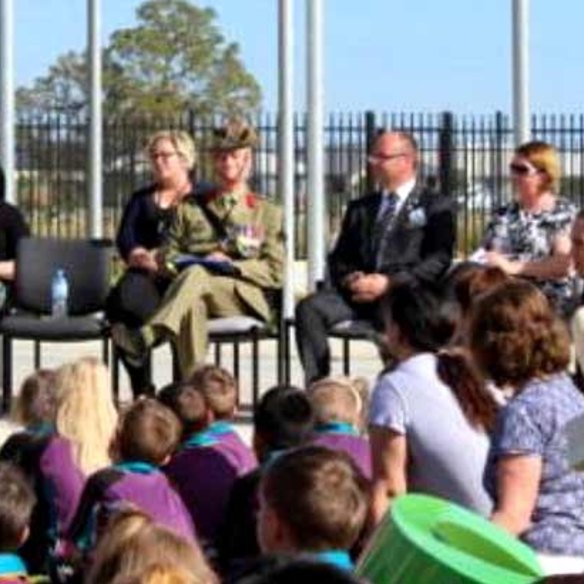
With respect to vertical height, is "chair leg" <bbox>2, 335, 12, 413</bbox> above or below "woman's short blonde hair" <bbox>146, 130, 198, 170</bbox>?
below

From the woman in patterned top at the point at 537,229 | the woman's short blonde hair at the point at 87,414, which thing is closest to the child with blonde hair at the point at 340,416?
the woman's short blonde hair at the point at 87,414

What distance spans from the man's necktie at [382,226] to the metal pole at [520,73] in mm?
3001

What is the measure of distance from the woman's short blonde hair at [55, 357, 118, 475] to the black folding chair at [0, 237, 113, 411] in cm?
501

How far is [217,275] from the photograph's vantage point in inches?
461

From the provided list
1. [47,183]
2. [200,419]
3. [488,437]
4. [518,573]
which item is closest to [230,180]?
[200,419]

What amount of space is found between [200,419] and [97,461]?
38 centimetres

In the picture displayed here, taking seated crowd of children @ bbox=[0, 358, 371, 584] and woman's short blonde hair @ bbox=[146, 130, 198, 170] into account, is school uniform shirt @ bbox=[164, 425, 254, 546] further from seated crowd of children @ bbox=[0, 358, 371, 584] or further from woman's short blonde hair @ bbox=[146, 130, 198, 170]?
woman's short blonde hair @ bbox=[146, 130, 198, 170]

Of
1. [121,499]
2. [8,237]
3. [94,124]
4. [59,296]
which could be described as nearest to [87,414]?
[121,499]

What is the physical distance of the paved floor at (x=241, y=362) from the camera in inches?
570


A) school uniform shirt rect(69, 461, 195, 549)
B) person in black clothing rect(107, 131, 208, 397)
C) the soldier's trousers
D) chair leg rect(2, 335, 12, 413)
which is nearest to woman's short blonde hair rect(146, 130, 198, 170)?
person in black clothing rect(107, 131, 208, 397)

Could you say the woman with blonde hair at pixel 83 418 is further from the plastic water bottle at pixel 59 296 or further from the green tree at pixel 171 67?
the green tree at pixel 171 67

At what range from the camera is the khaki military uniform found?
11.6 meters

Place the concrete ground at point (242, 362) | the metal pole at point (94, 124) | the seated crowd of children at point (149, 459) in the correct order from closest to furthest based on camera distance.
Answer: the seated crowd of children at point (149, 459), the concrete ground at point (242, 362), the metal pole at point (94, 124)

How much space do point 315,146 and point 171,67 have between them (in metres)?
33.3
